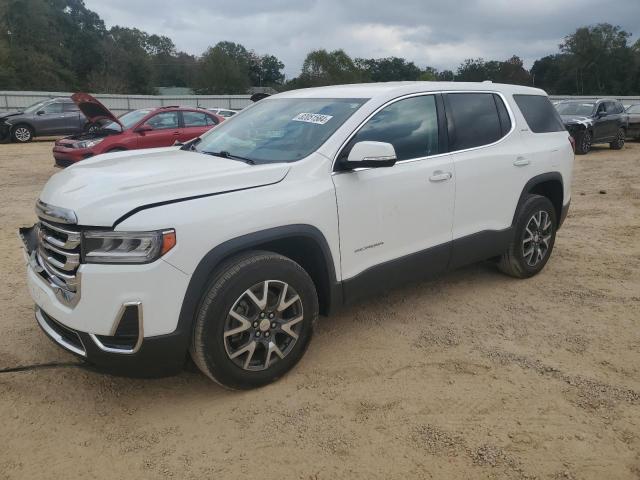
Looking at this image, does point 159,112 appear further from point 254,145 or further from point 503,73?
point 503,73

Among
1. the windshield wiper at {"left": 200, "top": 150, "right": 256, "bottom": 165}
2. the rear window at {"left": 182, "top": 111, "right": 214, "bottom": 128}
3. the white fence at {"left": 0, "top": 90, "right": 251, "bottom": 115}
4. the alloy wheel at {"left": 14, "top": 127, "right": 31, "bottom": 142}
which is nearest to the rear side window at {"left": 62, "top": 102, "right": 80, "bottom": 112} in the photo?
the alloy wheel at {"left": 14, "top": 127, "right": 31, "bottom": 142}

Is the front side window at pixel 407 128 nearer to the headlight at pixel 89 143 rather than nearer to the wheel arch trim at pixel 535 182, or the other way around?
the wheel arch trim at pixel 535 182

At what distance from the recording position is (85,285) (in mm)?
2598

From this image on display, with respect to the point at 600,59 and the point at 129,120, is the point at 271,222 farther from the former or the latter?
the point at 600,59

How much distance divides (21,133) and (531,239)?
1953 centimetres

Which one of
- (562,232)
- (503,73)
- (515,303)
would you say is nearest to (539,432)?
(515,303)

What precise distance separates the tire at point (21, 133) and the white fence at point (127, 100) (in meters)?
7.82

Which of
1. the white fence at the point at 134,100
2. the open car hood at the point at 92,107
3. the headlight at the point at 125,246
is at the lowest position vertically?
the headlight at the point at 125,246

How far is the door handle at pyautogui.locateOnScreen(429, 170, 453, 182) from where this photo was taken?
3.82m

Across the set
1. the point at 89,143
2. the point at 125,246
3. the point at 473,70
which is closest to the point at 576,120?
the point at 89,143

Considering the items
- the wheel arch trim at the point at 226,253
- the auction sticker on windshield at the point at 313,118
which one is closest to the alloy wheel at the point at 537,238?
the auction sticker on windshield at the point at 313,118

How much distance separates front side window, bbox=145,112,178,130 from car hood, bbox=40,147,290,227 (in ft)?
26.5

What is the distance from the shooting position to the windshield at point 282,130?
3.46 m

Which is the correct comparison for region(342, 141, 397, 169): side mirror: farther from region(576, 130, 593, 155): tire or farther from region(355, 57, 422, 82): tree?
region(355, 57, 422, 82): tree
